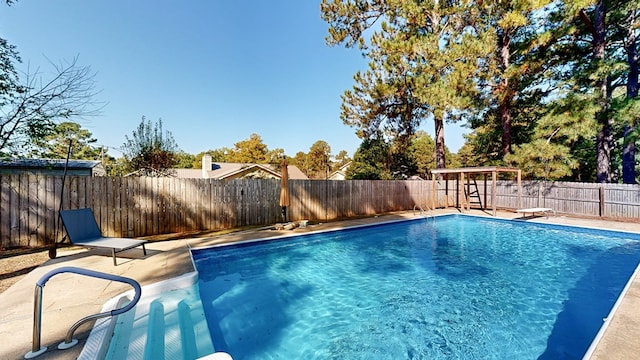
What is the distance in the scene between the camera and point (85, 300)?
3.36 meters

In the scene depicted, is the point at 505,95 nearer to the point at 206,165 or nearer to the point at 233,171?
the point at 233,171

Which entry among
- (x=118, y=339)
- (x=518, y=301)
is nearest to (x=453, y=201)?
(x=518, y=301)

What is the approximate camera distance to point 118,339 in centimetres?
263

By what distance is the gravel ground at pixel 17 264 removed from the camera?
163 inches

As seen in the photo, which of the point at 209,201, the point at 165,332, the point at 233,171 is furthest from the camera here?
the point at 233,171

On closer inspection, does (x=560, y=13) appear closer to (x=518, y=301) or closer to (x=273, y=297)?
(x=518, y=301)

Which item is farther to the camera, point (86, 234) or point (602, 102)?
point (602, 102)

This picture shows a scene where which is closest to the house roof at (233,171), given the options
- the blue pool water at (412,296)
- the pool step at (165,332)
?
the blue pool water at (412,296)

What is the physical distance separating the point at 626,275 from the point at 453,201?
1070 centimetres

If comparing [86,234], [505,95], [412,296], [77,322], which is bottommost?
[412,296]

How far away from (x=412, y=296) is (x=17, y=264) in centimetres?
726

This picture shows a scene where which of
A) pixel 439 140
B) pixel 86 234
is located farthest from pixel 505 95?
pixel 86 234

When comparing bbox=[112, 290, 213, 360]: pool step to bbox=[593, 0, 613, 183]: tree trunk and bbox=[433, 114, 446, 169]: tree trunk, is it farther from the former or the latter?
bbox=[593, 0, 613, 183]: tree trunk

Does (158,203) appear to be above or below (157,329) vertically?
above
